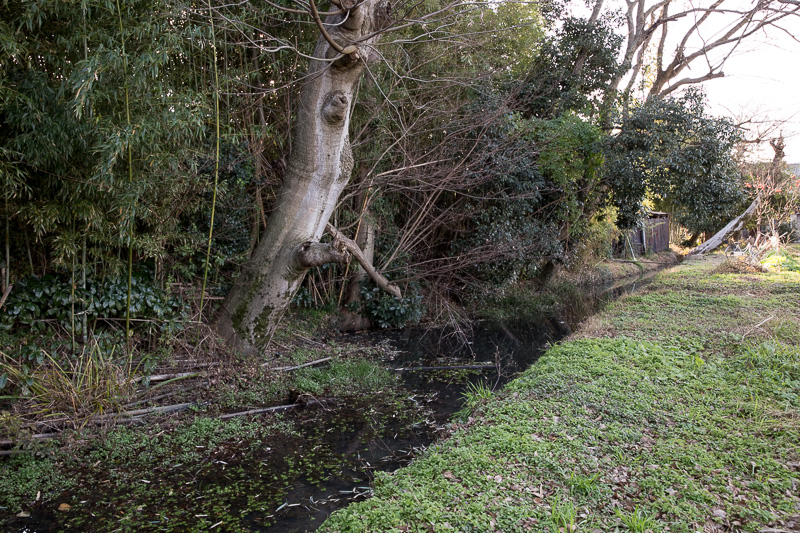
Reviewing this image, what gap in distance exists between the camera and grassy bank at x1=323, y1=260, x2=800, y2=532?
2676mm

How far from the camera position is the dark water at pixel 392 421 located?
325 cm

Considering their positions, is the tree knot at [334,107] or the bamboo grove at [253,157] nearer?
the bamboo grove at [253,157]

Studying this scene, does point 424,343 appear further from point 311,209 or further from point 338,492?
point 338,492

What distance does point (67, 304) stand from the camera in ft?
15.9

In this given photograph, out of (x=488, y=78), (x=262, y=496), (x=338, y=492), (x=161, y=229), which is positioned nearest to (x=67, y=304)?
(x=161, y=229)

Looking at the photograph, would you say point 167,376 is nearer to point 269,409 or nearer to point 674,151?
point 269,409

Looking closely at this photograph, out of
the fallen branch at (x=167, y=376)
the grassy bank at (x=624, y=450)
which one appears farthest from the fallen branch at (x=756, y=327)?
the fallen branch at (x=167, y=376)

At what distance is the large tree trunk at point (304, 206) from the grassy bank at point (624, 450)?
2572 mm

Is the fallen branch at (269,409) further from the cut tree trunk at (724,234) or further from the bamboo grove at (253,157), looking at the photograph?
the cut tree trunk at (724,234)

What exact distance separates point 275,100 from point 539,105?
561 cm

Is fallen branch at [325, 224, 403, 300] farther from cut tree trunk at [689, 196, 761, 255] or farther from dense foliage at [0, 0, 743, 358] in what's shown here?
cut tree trunk at [689, 196, 761, 255]

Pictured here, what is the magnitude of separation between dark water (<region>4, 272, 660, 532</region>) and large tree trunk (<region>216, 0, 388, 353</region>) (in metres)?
1.50

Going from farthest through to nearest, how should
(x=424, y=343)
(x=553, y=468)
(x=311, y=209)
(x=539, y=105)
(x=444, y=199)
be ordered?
(x=539, y=105) → (x=444, y=199) → (x=424, y=343) → (x=311, y=209) → (x=553, y=468)

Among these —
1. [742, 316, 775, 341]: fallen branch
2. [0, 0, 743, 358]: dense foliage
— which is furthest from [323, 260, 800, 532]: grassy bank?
[0, 0, 743, 358]: dense foliage
